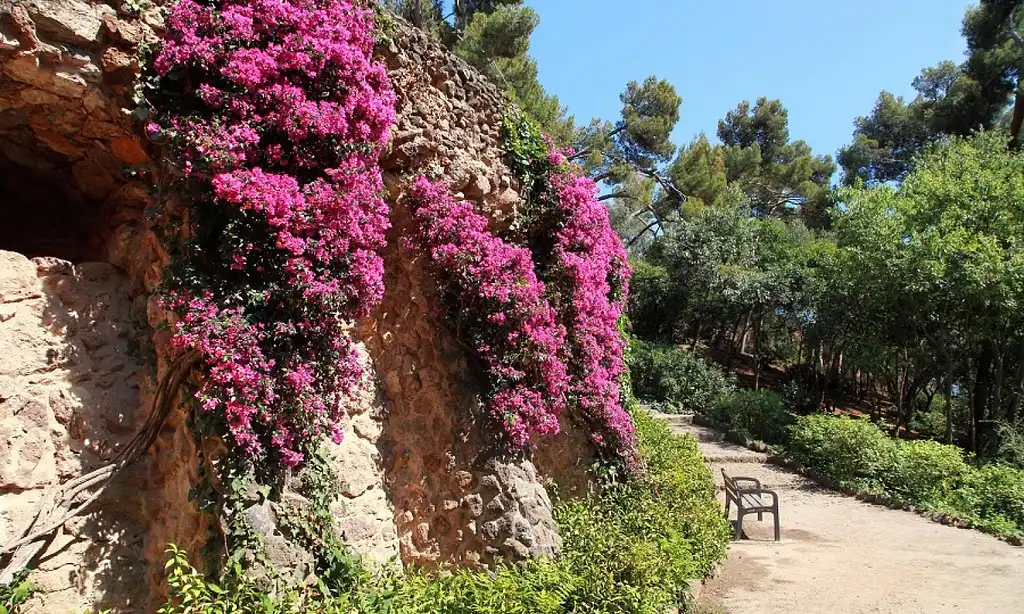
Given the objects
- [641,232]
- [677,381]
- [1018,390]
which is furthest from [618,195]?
[1018,390]

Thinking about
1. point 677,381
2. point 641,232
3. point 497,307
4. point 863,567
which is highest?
point 641,232

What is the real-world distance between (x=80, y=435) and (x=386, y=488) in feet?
6.45

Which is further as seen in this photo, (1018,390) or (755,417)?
(755,417)

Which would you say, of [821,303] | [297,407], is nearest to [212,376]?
[297,407]

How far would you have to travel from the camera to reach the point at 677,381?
17.5 metres

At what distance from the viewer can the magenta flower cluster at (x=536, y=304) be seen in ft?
16.1

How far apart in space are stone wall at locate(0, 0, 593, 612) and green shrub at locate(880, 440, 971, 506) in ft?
27.3

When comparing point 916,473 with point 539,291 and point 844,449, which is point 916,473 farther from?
point 539,291

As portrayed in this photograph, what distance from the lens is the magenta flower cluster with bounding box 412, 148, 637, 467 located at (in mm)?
4910

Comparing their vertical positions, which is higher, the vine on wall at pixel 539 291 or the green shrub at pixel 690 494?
the vine on wall at pixel 539 291

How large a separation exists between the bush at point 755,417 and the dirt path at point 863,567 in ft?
14.3

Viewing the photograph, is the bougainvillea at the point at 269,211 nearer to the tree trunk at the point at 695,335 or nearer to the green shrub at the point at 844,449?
the green shrub at the point at 844,449

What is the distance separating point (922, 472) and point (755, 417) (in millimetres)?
4923

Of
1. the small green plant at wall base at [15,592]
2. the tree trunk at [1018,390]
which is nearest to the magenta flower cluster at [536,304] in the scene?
the small green plant at wall base at [15,592]
